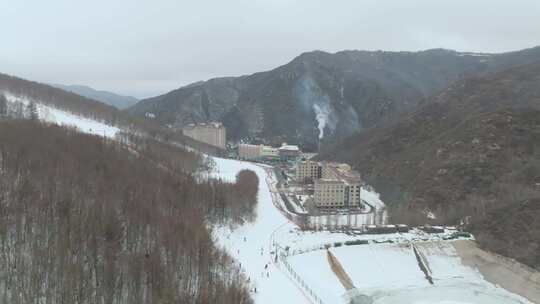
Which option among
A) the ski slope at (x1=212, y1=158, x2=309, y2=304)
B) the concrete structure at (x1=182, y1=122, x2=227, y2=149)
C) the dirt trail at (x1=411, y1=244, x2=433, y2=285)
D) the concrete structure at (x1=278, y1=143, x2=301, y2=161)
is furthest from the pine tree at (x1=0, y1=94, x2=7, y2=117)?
the dirt trail at (x1=411, y1=244, x2=433, y2=285)

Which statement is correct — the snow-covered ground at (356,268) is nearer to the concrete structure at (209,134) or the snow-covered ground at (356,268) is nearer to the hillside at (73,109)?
the hillside at (73,109)

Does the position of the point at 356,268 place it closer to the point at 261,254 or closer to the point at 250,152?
the point at 261,254

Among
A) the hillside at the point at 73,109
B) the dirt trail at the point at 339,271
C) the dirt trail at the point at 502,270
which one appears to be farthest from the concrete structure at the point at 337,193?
the hillside at the point at 73,109

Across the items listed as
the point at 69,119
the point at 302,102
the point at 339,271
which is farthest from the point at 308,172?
the point at 302,102

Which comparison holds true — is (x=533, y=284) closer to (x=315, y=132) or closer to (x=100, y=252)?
(x=100, y=252)

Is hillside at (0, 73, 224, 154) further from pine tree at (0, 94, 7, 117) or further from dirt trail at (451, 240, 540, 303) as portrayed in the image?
dirt trail at (451, 240, 540, 303)

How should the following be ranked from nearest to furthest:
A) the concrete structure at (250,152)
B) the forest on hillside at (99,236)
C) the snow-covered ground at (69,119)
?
the forest on hillside at (99,236) < the snow-covered ground at (69,119) < the concrete structure at (250,152)
